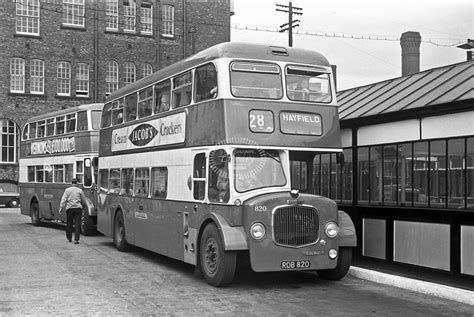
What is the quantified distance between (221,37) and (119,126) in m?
33.1

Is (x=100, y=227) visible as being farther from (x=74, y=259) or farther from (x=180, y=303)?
(x=180, y=303)

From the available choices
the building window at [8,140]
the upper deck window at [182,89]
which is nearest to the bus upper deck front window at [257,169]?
the upper deck window at [182,89]

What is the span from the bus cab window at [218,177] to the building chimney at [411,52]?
2147cm

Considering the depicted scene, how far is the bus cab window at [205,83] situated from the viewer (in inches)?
431

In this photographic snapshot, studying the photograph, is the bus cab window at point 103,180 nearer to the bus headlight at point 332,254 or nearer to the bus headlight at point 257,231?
the bus headlight at point 257,231

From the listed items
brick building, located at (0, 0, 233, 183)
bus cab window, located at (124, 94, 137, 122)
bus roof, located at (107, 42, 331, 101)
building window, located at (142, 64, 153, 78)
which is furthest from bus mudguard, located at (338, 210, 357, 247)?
building window, located at (142, 64, 153, 78)

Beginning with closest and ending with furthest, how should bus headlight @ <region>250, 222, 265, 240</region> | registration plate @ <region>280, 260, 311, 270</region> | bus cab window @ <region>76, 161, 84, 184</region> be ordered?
bus headlight @ <region>250, 222, 265, 240</region> → registration plate @ <region>280, 260, 311, 270</region> → bus cab window @ <region>76, 161, 84, 184</region>

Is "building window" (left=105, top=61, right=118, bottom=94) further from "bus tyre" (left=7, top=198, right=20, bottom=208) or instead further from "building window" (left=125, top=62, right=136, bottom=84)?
A: "bus tyre" (left=7, top=198, right=20, bottom=208)

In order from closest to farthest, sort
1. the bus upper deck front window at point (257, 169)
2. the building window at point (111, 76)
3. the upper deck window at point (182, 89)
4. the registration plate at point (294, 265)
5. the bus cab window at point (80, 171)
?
1. the registration plate at point (294, 265)
2. the bus upper deck front window at point (257, 169)
3. the upper deck window at point (182, 89)
4. the bus cab window at point (80, 171)
5. the building window at point (111, 76)

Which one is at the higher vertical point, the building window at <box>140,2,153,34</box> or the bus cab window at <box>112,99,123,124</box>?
the building window at <box>140,2,153,34</box>

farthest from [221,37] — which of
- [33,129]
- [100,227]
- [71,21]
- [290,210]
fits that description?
[290,210]

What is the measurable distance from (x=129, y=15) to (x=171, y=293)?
122 ft

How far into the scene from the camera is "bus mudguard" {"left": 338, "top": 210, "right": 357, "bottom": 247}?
1091 centimetres

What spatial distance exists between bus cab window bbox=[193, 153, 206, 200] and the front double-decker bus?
19mm
